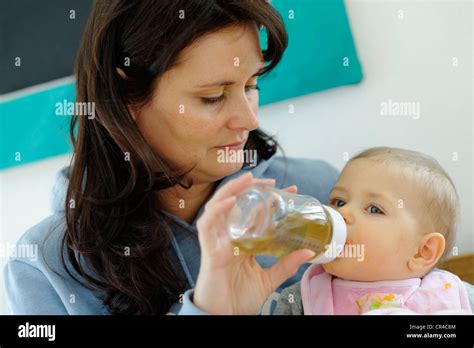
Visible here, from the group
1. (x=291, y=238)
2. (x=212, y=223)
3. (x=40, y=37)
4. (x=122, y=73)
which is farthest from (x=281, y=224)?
(x=40, y=37)

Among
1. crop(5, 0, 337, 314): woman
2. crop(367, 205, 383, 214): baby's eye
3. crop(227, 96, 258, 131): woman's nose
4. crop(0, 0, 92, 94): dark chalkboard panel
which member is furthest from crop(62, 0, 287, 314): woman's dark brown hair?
crop(367, 205, 383, 214): baby's eye

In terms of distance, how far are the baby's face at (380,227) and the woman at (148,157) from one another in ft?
0.52

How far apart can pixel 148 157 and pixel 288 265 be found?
0.35 m

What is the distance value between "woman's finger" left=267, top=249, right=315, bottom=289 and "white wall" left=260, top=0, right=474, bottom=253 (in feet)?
1.72

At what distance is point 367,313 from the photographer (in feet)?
3.55

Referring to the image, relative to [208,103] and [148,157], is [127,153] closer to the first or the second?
[148,157]

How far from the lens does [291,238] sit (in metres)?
1.00

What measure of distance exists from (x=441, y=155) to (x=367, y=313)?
0.50 metres

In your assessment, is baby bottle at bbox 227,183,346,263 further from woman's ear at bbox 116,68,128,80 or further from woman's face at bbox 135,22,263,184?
woman's ear at bbox 116,68,128,80

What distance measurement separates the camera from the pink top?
1090mm

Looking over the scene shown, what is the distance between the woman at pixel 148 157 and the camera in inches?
42.8

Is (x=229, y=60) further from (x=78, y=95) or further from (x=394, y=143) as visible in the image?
(x=394, y=143)

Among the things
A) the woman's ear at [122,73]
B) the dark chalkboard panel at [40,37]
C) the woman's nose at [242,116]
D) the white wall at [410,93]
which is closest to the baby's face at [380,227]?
the woman's nose at [242,116]
